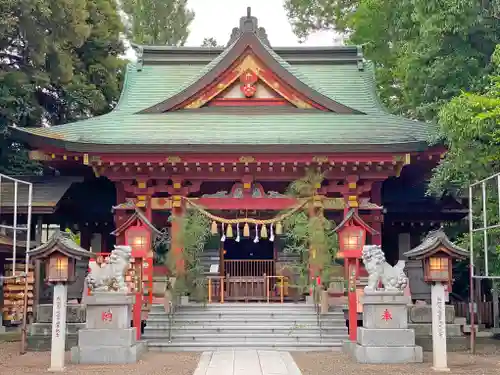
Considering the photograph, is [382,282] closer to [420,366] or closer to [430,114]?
[420,366]

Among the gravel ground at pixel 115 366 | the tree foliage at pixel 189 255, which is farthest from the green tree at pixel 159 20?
the gravel ground at pixel 115 366

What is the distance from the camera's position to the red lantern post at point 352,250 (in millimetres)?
12578

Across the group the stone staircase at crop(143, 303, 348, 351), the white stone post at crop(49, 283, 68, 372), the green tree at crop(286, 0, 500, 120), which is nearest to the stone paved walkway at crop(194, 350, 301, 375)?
the stone staircase at crop(143, 303, 348, 351)

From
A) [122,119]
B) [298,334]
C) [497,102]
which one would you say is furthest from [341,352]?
[122,119]

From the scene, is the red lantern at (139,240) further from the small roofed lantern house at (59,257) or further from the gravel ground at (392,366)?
the gravel ground at (392,366)

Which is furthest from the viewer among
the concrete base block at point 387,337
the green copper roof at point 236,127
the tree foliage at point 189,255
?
the tree foliage at point 189,255

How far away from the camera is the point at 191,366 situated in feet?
35.0

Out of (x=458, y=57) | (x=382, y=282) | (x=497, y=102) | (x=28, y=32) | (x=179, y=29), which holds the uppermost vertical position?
(x=179, y=29)

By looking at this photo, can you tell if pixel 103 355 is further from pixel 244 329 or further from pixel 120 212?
pixel 120 212

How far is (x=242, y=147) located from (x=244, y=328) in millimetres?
4138

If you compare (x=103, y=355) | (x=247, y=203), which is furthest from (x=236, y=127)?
(x=103, y=355)

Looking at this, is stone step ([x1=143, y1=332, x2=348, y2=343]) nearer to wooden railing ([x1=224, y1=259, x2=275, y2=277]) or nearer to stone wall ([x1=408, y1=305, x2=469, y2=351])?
stone wall ([x1=408, y1=305, x2=469, y2=351])

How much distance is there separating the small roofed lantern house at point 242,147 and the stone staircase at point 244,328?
171 centimetres

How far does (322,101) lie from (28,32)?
9.34m
